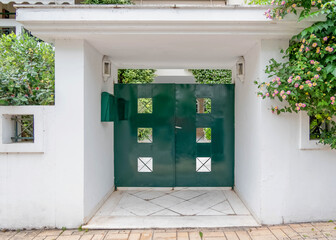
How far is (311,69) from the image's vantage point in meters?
3.04

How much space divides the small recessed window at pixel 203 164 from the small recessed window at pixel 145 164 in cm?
119

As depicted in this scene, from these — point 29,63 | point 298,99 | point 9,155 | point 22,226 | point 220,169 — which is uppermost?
point 29,63

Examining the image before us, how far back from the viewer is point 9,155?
3.51 m

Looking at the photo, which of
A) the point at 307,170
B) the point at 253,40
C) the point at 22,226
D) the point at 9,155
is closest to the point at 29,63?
the point at 9,155

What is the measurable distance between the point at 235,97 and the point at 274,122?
5.97 ft

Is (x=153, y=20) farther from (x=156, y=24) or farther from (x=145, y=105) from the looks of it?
(x=145, y=105)

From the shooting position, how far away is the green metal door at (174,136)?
541cm

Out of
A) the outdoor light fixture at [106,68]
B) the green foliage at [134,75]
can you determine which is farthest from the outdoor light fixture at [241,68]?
the green foliage at [134,75]

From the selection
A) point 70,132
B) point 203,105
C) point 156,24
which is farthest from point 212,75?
point 70,132

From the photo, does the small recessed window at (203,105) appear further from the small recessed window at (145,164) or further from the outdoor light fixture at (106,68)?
the outdoor light fixture at (106,68)

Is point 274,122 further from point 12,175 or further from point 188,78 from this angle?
point 188,78

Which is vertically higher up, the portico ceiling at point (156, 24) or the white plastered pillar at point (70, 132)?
the portico ceiling at point (156, 24)

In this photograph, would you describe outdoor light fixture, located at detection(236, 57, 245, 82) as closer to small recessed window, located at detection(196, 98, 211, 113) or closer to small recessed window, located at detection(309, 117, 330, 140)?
small recessed window, located at detection(196, 98, 211, 113)

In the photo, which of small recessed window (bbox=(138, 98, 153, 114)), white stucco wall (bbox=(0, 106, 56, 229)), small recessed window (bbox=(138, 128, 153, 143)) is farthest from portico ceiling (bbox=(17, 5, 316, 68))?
small recessed window (bbox=(138, 128, 153, 143))
